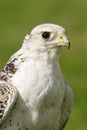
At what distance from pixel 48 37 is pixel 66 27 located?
13.5 m

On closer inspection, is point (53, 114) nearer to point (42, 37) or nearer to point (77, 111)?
point (42, 37)

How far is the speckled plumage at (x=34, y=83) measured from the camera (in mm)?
8828

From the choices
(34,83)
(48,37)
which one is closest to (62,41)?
(48,37)

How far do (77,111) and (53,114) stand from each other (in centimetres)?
597

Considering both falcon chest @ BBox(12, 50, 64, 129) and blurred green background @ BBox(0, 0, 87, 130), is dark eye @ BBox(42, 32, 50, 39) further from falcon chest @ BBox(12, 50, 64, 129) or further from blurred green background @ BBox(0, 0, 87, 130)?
blurred green background @ BBox(0, 0, 87, 130)

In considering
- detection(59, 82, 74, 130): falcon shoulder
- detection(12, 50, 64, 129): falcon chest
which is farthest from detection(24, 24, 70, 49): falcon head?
detection(59, 82, 74, 130): falcon shoulder

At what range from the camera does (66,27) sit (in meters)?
22.4

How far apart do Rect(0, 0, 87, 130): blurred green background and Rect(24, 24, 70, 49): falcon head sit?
453 cm

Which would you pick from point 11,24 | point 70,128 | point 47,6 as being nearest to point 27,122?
point 70,128

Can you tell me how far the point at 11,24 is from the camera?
2386cm

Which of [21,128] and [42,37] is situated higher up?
[42,37]

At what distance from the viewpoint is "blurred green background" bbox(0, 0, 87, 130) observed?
16.1 meters

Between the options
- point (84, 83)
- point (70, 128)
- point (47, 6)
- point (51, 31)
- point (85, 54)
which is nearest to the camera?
point (51, 31)

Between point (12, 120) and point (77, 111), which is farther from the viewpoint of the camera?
point (77, 111)
